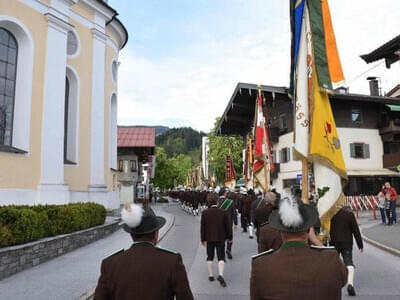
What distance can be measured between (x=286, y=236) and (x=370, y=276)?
589cm

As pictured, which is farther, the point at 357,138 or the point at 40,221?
the point at 357,138

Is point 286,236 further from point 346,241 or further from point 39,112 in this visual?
point 39,112

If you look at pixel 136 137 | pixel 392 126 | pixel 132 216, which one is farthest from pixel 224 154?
pixel 132 216

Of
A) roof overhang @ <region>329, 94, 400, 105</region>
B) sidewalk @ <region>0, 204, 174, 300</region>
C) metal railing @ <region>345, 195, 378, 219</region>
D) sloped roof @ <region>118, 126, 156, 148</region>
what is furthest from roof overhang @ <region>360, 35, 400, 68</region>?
sloped roof @ <region>118, 126, 156, 148</region>

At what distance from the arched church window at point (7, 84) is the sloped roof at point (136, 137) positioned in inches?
985

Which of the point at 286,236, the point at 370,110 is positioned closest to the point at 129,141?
the point at 370,110

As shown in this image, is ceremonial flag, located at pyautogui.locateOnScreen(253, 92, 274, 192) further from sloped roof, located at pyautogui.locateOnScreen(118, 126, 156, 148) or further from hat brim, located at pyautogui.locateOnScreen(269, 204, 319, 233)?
sloped roof, located at pyautogui.locateOnScreen(118, 126, 156, 148)

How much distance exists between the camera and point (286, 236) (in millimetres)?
2531

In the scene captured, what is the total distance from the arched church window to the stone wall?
6.13m

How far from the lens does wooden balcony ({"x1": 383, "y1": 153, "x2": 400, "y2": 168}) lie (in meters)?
28.2

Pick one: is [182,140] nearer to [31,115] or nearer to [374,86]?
[374,86]

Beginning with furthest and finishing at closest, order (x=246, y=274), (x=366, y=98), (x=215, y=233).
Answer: (x=366, y=98) < (x=246, y=274) < (x=215, y=233)

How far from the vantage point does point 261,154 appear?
1364 cm

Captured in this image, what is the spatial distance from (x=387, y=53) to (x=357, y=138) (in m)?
10.2
